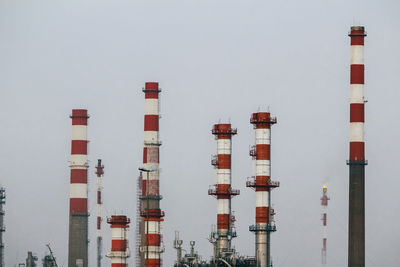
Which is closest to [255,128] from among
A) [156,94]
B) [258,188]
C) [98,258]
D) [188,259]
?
[258,188]

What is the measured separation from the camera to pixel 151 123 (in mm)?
94875

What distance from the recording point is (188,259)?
8112 cm

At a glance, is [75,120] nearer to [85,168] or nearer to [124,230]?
[85,168]

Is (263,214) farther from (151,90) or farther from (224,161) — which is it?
(151,90)

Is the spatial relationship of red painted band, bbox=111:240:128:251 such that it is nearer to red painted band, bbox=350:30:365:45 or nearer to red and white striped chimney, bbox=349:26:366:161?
red and white striped chimney, bbox=349:26:366:161

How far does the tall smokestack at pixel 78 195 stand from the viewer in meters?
102

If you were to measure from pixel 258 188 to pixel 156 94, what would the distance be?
59.7 feet

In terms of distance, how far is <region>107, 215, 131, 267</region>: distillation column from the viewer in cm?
8450

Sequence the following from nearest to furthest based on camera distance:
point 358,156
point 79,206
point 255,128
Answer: point 358,156 → point 255,128 → point 79,206

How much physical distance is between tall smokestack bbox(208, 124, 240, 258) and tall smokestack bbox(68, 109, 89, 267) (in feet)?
64.3

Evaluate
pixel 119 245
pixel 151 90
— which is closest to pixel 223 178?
pixel 119 245

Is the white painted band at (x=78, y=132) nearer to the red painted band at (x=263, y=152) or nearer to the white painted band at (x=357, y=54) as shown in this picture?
the red painted band at (x=263, y=152)

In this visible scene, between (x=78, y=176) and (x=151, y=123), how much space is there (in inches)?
394

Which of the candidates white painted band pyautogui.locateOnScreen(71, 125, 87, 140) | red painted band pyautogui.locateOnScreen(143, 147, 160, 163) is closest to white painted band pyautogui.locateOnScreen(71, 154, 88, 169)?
white painted band pyautogui.locateOnScreen(71, 125, 87, 140)
